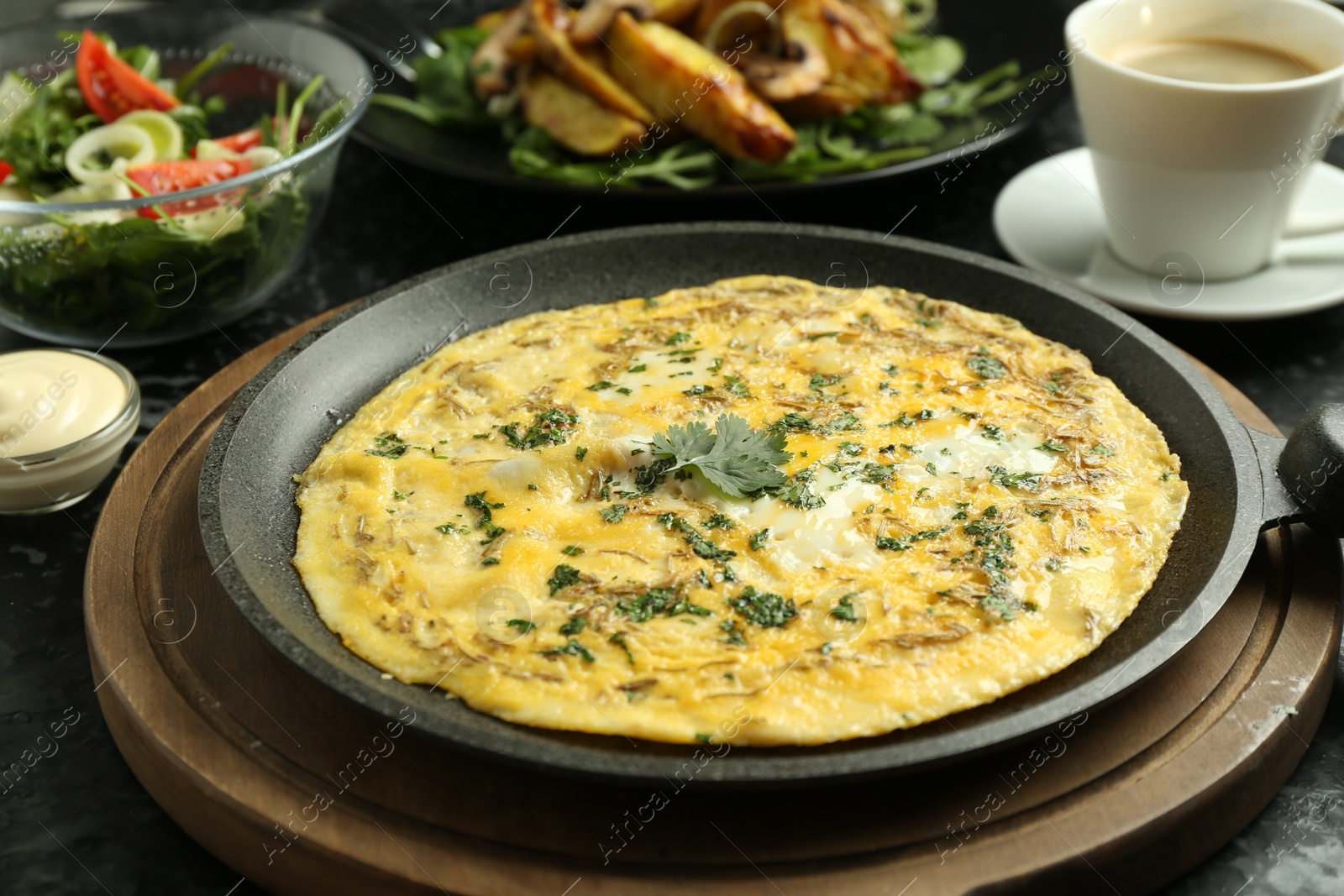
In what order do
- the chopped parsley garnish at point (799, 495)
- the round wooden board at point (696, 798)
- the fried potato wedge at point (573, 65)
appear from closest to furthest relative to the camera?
the round wooden board at point (696, 798) < the chopped parsley garnish at point (799, 495) < the fried potato wedge at point (573, 65)

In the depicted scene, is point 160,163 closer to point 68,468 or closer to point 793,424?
point 68,468

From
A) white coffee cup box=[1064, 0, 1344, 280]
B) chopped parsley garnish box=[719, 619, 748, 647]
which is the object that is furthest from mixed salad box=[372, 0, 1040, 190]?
chopped parsley garnish box=[719, 619, 748, 647]

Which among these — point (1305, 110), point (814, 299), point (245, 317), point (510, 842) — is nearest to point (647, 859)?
point (510, 842)

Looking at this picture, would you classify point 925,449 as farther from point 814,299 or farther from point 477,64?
point 477,64

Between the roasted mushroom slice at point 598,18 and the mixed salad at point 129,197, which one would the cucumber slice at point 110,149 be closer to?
the mixed salad at point 129,197

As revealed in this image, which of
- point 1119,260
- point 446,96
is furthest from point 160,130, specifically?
point 1119,260

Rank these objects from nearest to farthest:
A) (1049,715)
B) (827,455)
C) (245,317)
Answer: (1049,715) < (827,455) < (245,317)

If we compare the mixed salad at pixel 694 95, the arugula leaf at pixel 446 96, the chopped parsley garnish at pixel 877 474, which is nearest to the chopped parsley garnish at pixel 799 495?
the chopped parsley garnish at pixel 877 474

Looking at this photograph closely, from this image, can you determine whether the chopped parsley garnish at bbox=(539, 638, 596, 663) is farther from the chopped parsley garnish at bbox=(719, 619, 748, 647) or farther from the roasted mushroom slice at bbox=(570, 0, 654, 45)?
the roasted mushroom slice at bbox=(570, 0, 654, 45)
